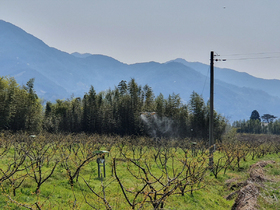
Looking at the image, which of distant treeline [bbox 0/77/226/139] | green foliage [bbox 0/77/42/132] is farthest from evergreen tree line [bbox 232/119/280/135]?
green foliage [bbox 0/77/42/132]

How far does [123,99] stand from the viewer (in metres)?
37.3

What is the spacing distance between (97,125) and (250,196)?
102ft

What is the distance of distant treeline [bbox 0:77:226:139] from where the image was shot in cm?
3259

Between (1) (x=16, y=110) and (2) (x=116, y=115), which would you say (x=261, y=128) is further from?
(1) (x=16, y=110)

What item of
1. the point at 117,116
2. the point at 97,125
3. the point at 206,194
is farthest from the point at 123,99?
the point at 206,194

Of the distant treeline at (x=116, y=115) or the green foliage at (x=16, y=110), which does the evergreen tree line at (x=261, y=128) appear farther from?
the green foliage at (x=16, y=110)

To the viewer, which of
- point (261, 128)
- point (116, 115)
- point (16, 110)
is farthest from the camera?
point (261, 128)

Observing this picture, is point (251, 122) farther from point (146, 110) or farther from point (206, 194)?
point (206, 194)

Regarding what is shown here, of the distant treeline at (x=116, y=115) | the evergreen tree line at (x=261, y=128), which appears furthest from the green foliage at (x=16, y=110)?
the evergreen tree line at (x=261, y=128)

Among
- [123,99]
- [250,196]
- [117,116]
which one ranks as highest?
[123,99]

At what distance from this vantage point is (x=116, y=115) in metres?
37.1

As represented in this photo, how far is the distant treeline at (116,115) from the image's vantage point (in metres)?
32.6

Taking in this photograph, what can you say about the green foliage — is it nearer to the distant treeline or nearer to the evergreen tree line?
the distant treeline

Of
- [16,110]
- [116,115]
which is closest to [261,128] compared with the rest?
[116,115]
